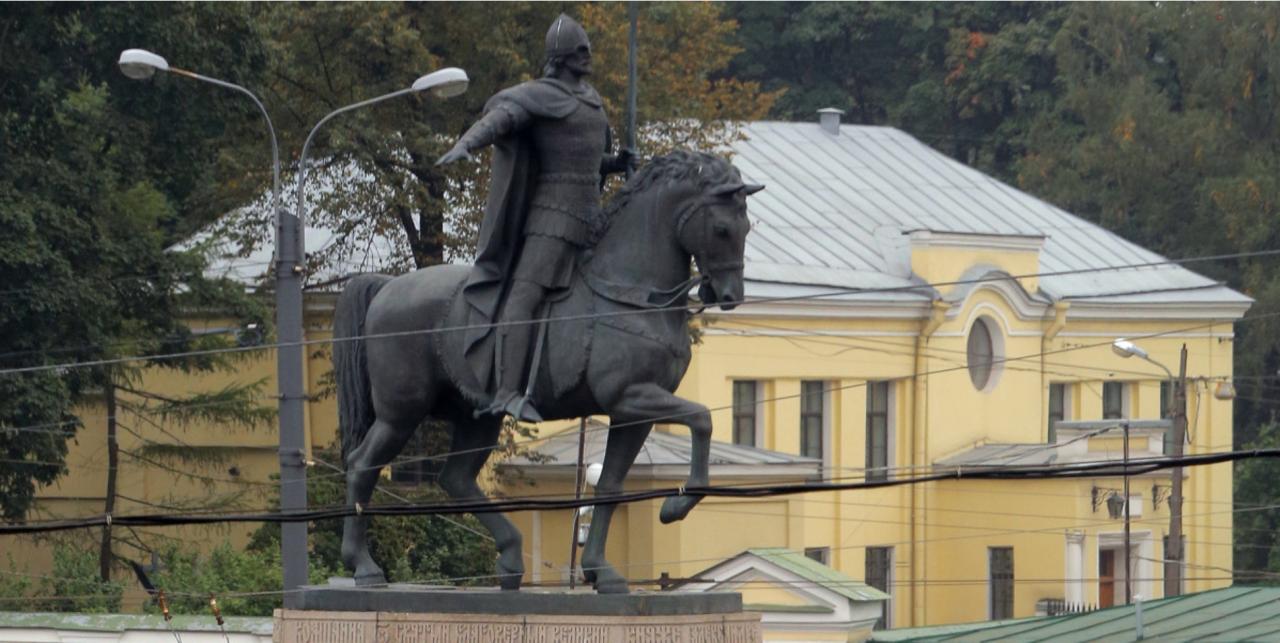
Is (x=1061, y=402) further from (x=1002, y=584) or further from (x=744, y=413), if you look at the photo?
(x=744, y=413)

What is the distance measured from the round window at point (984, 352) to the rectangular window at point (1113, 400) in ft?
9.68

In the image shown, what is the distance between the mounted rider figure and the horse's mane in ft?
0.33

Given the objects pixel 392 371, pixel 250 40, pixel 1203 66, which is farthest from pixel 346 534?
pixel 1203 66

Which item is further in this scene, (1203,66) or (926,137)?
(926,137)

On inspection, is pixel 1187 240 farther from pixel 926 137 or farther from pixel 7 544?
pixel 7 544

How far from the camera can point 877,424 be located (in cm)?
4622

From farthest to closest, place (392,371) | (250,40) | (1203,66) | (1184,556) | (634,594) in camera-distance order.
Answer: (1203,66)
(1184,556)
(250,40)
(392,371)
(634,594)

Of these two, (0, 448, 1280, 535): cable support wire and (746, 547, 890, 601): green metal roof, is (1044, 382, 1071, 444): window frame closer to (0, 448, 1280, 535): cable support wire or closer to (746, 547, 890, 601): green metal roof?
(746, 547, 890, 601): green metal roof

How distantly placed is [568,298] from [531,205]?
0.55 meters

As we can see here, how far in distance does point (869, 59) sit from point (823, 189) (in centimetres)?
1329

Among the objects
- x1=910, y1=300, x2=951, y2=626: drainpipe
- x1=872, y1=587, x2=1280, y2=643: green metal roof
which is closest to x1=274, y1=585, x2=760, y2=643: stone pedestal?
x1=872, y1=587, x2=1280, y2=643: green metal roof

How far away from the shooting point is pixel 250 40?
1286 inches

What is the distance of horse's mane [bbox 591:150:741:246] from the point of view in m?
14.5

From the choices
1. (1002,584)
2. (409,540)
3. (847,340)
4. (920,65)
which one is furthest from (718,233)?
(920,65)
